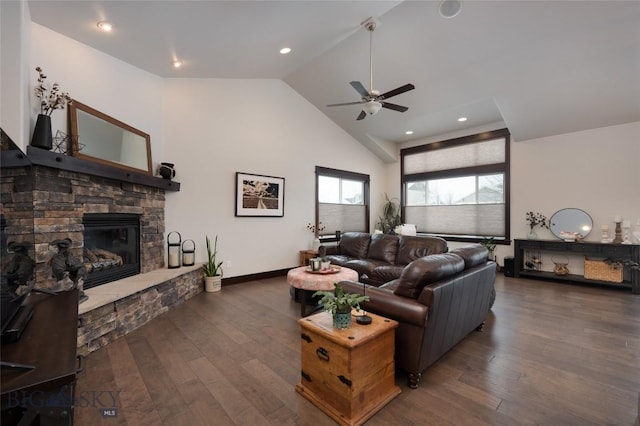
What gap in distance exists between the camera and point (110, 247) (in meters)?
3.57

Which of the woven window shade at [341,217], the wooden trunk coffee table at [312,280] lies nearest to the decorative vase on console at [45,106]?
the wooden trunk coffee table at [312,280]

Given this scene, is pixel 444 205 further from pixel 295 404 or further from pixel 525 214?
pixel 295 404

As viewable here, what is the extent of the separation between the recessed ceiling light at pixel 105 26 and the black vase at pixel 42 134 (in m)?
1.14

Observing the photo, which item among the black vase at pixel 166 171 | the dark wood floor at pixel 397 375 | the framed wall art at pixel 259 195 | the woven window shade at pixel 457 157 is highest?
the woven window shade at pixel 457 157

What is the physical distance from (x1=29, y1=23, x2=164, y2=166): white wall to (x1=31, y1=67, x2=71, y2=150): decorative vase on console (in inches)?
2.2

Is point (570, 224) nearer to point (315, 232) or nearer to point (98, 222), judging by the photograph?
point (315, 232)

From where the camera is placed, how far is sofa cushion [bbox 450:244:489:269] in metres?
2.62

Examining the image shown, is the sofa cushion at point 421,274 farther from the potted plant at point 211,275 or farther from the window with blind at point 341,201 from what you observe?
the window with blind at point 341,201

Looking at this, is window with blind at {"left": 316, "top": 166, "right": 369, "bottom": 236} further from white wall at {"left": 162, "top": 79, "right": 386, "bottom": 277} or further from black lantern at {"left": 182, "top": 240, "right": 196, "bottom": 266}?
black lantern at {"left": 182, "top": 240, "right": 196, "bottom": 266}

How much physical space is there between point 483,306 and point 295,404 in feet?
Result: 7.07

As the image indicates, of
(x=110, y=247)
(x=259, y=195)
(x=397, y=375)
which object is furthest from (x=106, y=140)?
(x=397, y=375)

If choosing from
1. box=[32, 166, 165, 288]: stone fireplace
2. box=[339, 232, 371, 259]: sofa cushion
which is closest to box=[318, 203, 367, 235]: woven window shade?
box=[339, 232, 371, 259]: sofa cushion

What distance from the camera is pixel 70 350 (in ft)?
3.95

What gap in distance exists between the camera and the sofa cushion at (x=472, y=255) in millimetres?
2615
